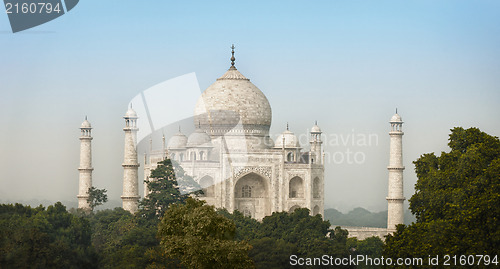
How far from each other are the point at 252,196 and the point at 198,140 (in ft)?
13.7

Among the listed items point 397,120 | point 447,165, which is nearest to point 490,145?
point 447,165

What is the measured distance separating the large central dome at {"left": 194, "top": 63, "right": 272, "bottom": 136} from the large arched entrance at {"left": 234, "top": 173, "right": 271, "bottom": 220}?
2.88m

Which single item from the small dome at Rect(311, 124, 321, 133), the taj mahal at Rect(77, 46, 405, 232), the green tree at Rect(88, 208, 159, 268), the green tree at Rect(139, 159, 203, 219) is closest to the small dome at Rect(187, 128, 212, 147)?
the taj mahal at Rect(77, 46, 405, 232)

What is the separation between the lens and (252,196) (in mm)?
49844

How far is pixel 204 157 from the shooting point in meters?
49.7

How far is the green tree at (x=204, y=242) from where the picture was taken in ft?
87.9

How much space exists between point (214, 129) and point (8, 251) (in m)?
22.2

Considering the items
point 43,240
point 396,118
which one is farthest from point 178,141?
point 43,240

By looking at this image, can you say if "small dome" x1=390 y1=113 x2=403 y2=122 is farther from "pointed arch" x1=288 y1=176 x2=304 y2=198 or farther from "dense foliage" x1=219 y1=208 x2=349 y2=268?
"dense foliage" x1=219 y1=208 x2=349 y2=268

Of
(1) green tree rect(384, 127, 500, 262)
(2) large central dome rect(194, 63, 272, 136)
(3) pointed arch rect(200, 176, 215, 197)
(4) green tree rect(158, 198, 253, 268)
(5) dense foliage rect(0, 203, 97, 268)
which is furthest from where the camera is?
(2) large central dome rect(194, 63, 272, 136)

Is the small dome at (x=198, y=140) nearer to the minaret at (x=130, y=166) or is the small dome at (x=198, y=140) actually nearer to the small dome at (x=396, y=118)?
the minaret at (x=130, y=166)

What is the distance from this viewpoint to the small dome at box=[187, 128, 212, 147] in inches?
1945

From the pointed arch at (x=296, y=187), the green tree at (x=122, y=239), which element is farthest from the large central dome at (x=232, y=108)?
the green tree at (x=122, y=239)

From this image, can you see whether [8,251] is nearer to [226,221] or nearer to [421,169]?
[226,221]
